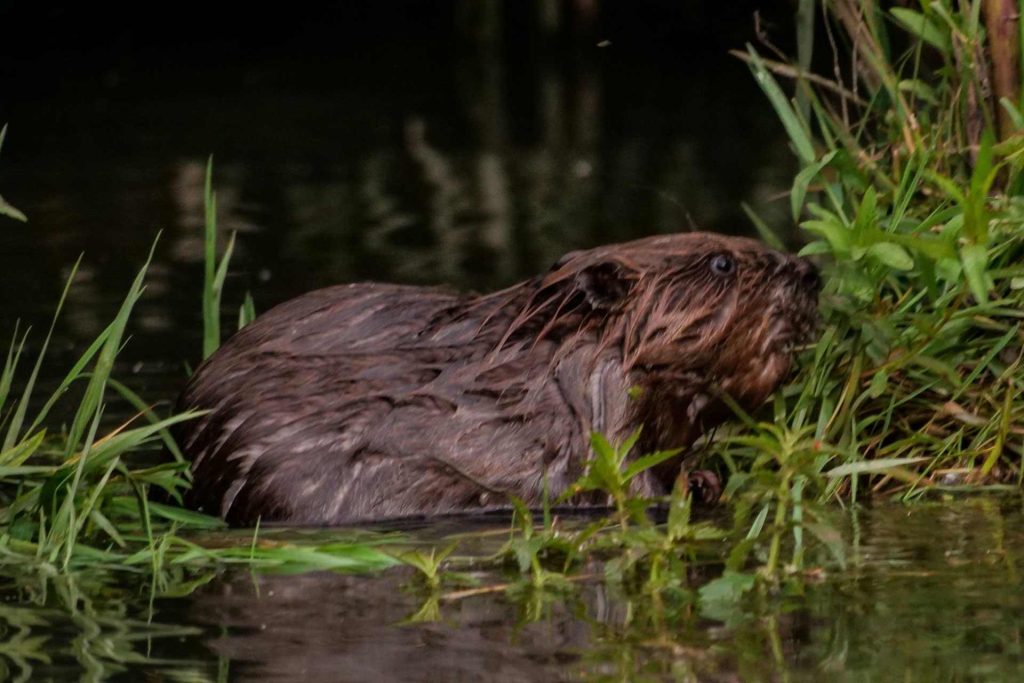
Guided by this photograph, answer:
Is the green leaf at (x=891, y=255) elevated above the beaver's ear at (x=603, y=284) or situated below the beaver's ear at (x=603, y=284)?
above

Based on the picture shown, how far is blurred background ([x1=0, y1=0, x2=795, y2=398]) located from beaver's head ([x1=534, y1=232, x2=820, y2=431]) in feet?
1.78

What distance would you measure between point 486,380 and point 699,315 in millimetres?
462

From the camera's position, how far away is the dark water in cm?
282

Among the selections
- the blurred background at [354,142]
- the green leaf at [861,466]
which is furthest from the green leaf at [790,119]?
the green leaf at [861,466]

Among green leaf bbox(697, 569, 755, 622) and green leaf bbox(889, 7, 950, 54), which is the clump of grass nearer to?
green leaf bbox(889, 7, 950, 54)

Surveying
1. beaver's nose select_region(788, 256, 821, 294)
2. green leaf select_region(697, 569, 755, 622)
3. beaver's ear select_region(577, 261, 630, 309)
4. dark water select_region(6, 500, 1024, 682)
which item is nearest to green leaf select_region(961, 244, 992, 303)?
beaver's nose select_region(788, 256, 821, 294)

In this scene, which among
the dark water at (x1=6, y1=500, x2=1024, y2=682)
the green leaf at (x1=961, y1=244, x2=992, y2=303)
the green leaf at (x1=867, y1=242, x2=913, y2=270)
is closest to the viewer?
the dark water at (x1=6, y1=500, x2=1024, y2=682)

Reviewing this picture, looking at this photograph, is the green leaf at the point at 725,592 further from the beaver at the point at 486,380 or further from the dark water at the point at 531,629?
the beaver at the point at 486,380

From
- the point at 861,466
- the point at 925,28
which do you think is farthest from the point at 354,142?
the point at 861,466

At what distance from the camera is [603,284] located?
4.22 meters

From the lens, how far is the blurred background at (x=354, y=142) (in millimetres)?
7055

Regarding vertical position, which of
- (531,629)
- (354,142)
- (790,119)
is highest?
(354,142)

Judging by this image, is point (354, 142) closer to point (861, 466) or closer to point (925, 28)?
point (925, 28)

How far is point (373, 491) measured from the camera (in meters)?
4.01
